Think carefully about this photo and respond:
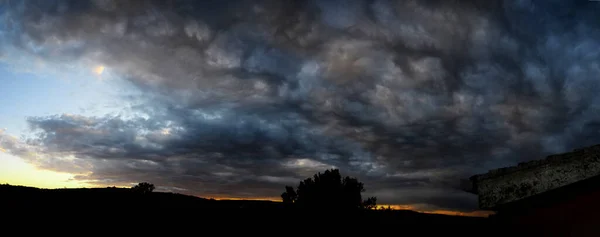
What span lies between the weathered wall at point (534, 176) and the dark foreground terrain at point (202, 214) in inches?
27.7

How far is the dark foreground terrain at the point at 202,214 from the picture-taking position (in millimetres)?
4937

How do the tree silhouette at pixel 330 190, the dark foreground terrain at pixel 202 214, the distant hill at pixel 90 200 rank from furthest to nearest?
the tree silhouette at pixel 330 190 < the distant hill at pixel 90 200 < the dark foreground terrain at pixel 202 214

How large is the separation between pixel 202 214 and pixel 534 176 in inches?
200

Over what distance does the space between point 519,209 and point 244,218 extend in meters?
4.41

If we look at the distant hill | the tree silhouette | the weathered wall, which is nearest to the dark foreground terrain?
the distant hill

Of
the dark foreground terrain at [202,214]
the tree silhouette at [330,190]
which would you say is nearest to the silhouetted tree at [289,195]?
the tree silhouette at [330,190]

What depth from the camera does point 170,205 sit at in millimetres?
5746

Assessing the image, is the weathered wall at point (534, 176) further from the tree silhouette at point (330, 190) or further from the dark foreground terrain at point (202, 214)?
the tree silhouette at point (330, 190)

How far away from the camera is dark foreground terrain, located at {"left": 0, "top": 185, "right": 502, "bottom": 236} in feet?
16.2

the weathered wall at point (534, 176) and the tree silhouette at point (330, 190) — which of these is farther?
the tree silhouette at point (330, 190)

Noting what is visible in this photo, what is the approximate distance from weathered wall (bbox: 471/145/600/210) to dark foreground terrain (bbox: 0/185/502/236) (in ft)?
2.30

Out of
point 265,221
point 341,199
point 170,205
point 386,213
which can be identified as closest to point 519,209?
point 386,213

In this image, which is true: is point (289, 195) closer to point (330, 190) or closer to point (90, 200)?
point (330, 190)

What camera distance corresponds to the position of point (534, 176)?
5.69 m
